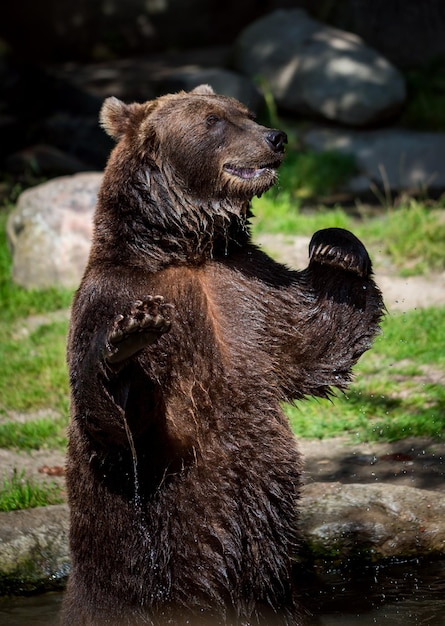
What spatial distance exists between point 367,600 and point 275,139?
2.25 m

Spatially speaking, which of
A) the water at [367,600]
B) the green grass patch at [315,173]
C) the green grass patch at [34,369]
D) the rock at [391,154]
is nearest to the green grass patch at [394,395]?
the water at [367,600]

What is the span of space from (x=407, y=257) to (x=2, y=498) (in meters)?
5.12

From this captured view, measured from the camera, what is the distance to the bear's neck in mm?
4441

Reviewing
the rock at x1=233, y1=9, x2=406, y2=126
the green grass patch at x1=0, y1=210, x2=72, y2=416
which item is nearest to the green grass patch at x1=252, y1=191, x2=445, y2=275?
the green grass patch at x1=0, y1=210, x2=72, y2=416

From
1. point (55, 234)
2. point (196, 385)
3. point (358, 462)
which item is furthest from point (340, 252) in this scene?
point (55, 234)

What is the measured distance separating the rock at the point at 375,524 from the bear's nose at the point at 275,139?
195 cm

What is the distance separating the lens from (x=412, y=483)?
596 centimetres

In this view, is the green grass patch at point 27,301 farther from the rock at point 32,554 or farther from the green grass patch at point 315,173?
the green grass patch at point 315,173

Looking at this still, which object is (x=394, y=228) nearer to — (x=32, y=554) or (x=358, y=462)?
(x=358, y=462)

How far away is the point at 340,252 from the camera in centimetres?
464

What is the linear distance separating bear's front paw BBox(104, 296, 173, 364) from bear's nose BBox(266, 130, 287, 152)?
104 centimetres

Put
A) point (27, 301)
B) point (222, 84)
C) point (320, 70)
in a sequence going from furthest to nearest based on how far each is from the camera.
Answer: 1. point (320, 70)
2. point (222, 84)
3. point (27, 301)

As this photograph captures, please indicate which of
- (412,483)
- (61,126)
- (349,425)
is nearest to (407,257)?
(349,425)

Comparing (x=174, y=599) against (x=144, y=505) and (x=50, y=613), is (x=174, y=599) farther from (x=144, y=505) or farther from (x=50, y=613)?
(x=50, y=613)
